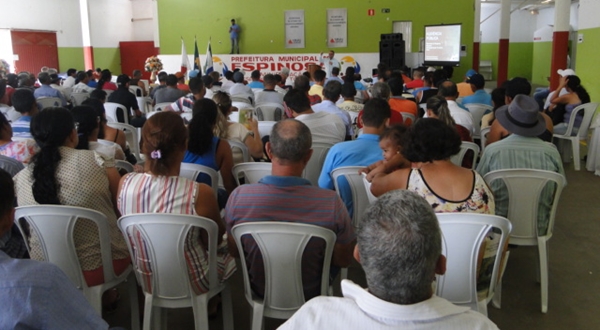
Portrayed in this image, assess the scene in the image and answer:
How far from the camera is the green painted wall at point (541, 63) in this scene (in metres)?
19.8

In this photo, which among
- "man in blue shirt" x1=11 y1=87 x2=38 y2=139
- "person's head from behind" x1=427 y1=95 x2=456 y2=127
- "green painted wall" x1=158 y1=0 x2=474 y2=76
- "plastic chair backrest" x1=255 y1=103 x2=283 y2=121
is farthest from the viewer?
"green painted wall" x1=158 y1=0 x2=474 y2=76

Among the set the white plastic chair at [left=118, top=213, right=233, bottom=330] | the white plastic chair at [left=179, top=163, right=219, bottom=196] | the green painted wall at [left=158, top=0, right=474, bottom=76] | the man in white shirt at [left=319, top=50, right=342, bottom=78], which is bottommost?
the white plastic chair at [left=118, top=213, right=233, bottom=330]

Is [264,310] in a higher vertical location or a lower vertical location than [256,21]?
lower

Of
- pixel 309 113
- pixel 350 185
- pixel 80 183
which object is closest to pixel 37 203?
pixel 80 183

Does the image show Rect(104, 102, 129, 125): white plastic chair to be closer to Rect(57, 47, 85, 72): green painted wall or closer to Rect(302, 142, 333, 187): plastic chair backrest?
Rect(302, 142, 333, 187): plastic chair backrest

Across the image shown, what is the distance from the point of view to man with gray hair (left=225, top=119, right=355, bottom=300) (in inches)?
91.5

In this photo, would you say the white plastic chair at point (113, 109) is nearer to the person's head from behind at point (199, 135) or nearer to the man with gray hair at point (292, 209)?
the person's head from behind at point (199, 135)

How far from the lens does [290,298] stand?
236cm

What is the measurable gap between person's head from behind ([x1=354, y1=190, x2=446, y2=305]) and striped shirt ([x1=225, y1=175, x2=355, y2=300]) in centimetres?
101

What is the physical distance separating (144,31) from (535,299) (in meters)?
19.1

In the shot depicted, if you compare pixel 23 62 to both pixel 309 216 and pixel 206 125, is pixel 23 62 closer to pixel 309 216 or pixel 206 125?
pixel 206 125

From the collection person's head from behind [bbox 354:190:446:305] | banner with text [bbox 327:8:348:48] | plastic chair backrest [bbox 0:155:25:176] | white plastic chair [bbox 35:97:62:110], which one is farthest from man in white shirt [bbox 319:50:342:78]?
person's head from behind [bbox 354:190:446:305]

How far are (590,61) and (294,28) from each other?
8.82 meters

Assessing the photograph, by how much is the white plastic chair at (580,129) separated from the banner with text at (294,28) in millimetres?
10446
